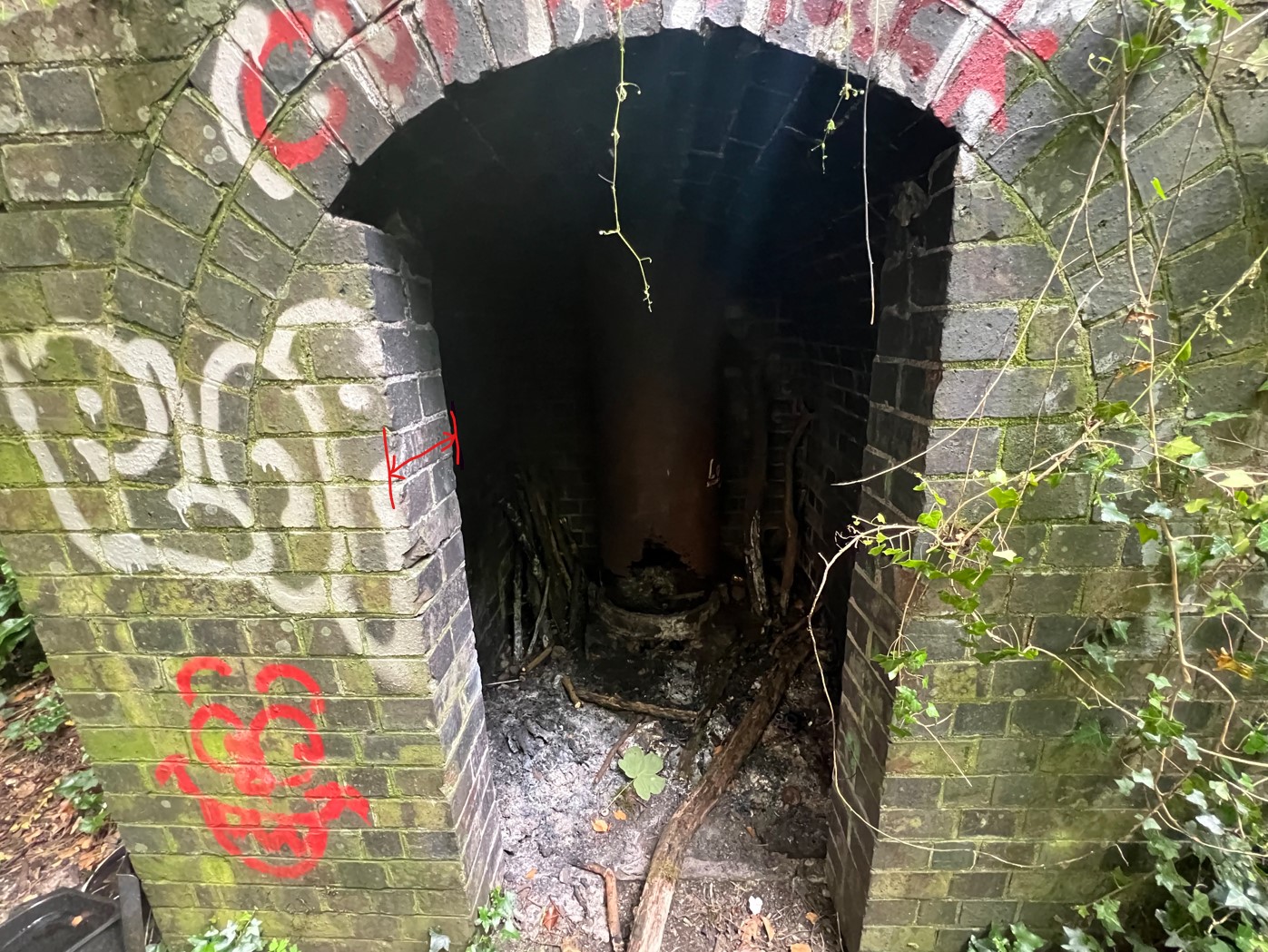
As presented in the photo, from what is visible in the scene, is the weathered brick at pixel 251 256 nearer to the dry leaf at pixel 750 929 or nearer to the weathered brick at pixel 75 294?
the weathered brick at pixel 75 294

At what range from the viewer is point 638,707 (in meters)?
3.01

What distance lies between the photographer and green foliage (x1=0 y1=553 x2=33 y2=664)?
286 cm

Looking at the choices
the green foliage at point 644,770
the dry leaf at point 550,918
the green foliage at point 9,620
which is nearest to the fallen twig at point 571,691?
the green foliage at point 644,770

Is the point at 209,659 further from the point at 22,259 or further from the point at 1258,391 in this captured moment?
the point at 1258,391

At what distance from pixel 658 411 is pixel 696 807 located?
1943mm

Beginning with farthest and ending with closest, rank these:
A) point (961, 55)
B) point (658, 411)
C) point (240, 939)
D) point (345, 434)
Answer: point (658, 411)
point (240, 939)
point (345, 434)
point (961, 55)

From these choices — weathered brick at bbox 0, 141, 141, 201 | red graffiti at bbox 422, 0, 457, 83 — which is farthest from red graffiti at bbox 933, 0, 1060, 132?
weathered brick at bbox 0, 141, 141, 201

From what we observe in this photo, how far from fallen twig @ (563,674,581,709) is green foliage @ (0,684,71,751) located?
7.73 ft

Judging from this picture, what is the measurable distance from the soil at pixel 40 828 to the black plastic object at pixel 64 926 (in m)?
0.10

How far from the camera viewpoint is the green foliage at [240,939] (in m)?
1.85

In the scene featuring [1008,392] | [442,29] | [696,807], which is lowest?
[696,807]

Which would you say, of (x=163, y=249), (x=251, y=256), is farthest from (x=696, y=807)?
(x=163, y=249)

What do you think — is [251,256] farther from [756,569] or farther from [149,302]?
[756,569]

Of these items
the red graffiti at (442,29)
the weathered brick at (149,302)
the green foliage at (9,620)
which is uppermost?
the red graffiti at (442,29)
